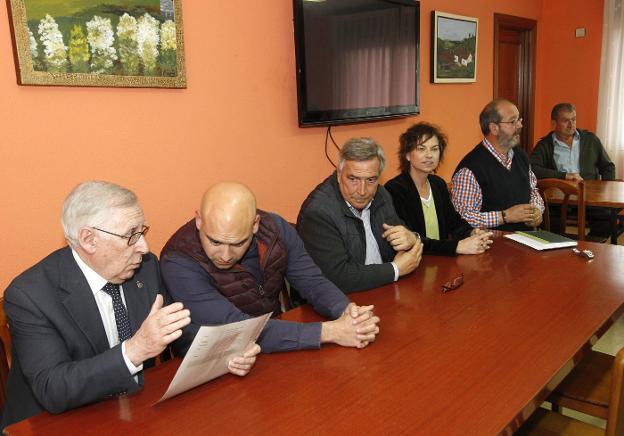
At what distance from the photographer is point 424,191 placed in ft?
9.23

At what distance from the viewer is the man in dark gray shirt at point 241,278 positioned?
60.0 inches

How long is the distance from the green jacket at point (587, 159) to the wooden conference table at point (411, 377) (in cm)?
318

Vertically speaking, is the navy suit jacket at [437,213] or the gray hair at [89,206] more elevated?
the gray hair at [89,206]

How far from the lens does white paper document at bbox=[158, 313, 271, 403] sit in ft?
4.05

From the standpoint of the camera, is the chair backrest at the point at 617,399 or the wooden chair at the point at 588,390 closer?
the chair backrest at the point at 617,399

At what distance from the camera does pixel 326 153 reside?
11.6 ft

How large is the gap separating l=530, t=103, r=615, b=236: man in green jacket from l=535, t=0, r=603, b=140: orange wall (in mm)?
1277

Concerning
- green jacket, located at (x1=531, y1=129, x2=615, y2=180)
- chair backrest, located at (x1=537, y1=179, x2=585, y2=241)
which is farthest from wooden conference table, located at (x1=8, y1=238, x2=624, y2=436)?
green jacket, located at (x1=531, y1=129, x2=615, y2=180)

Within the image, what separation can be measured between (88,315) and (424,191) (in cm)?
187

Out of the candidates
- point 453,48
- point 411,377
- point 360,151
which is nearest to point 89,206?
point 411,377

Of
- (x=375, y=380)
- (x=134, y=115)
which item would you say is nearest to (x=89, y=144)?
(x=134, y=115)

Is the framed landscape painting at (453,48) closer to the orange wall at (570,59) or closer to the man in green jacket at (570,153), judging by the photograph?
the man in green jacket at (570,153)

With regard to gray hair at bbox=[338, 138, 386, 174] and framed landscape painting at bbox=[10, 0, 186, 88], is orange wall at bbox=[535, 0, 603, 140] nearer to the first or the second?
gray hair at bbox=[338, 138, 386, 174]

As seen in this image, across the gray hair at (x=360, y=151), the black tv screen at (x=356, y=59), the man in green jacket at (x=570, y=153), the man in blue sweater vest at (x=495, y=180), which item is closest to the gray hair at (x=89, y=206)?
the gray hair at (x=360, y=151)
